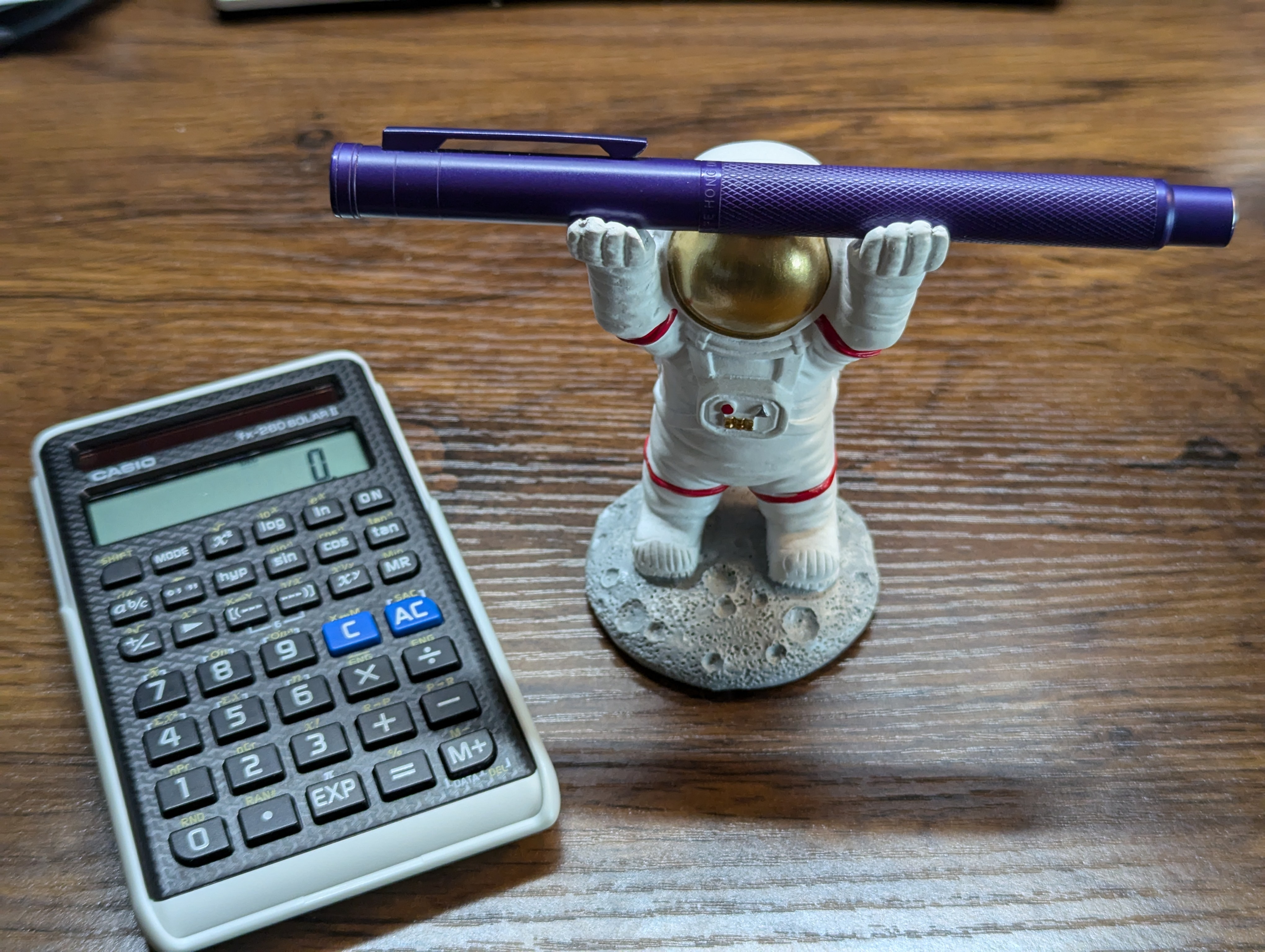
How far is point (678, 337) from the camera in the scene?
0.31 metres

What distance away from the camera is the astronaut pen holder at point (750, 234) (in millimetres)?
272

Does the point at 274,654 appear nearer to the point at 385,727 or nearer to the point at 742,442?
the point at 385,727

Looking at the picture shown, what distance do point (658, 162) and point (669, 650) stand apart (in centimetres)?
16

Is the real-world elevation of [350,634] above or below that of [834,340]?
below

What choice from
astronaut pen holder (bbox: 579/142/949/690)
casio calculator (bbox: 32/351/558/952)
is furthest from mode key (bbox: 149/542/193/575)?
astronaut pen holder (bbox: 579/142/949/690)

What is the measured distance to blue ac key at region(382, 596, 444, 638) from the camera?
0.36 m

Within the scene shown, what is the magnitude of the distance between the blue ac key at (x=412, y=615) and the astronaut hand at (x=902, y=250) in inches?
6.9

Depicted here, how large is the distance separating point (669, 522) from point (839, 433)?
0.10 meters

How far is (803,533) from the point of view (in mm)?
368

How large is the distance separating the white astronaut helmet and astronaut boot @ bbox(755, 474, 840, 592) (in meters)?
0.08

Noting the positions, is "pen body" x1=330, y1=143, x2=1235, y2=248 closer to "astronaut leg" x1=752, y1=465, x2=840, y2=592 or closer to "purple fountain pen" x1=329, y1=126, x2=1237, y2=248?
"purple fountain pen" x1=329, y1=126, x2=1237, y2=248

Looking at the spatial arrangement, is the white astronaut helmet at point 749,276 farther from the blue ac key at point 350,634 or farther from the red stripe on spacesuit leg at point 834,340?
the blue ac key at point 350,634

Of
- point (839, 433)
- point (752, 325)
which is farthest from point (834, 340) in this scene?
point (839, 433)

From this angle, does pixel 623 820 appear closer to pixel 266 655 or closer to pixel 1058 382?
pixel 266 655
